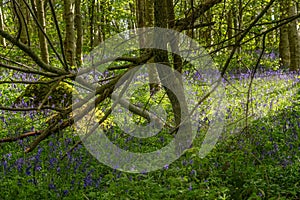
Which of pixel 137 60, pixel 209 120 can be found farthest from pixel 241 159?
pixel 209 120

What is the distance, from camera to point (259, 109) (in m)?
6.66

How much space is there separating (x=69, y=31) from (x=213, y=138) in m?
5.31

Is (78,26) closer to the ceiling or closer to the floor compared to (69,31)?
closer to the ceiling

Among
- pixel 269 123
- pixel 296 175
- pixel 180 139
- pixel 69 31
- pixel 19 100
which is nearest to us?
pixel 296 175

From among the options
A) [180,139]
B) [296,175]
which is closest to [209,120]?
[180,139]

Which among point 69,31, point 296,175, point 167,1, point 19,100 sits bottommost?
point 296,175

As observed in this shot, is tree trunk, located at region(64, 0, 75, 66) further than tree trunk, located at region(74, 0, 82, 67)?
No

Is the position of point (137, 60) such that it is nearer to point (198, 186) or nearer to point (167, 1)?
point (167, 1)

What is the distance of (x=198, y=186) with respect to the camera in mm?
3430

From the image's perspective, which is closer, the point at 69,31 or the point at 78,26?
the point at 69,31

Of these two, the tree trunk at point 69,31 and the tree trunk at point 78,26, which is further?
the tree trunk at point 78,26

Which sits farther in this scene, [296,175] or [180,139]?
[180,139]

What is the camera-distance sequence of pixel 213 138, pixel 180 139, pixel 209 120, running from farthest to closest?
pixel 209 120
pixel 213 138
pixel 180 139

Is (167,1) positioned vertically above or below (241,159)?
above
